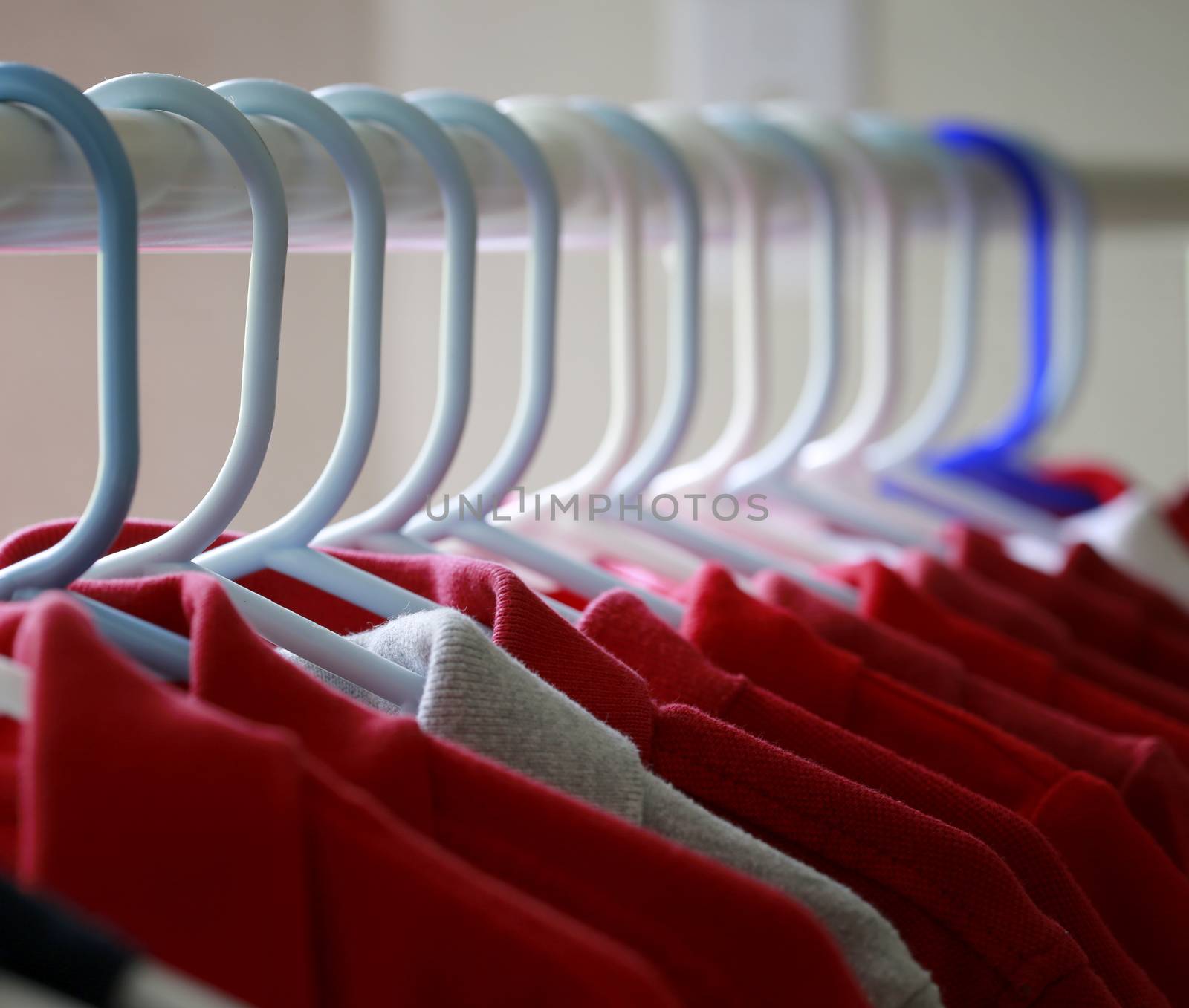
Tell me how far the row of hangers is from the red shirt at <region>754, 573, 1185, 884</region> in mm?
59

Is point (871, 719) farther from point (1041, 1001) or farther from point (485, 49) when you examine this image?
point (485, 49)

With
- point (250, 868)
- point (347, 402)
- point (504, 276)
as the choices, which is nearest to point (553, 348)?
point (347, 402)

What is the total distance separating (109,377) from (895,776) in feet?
0.97

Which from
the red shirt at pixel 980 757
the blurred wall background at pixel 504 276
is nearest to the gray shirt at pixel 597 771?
the red shirt at pixel 980 757

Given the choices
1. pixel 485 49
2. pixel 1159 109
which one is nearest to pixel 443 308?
pixel 485 49

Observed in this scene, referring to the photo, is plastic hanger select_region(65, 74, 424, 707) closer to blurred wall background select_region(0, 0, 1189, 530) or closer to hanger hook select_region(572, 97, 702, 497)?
hanger hook select_region(572, 97, 702, 497)

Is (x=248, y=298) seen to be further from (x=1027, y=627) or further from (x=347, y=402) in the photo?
(x=1027, y=627)

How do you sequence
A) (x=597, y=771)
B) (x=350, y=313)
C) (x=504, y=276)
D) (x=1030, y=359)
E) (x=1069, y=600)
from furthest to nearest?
(x=504, y=276)
(x=1030, y=359)
(x=1069, y=600)
(x=350, y=313)
(x=597, y=771)

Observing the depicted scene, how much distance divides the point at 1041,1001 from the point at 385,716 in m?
0.24

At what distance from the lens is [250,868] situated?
28 centimetres

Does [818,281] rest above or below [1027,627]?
above

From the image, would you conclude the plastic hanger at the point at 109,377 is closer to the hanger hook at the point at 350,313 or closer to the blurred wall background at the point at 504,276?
the hanger hook at the point at 350,313

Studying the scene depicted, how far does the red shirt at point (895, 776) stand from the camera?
45 centimetres

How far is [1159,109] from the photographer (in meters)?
1.81
